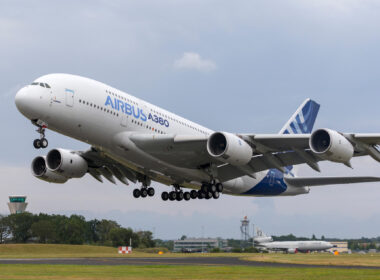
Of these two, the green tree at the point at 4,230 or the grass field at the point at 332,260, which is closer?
the grass field at the point at 332,260

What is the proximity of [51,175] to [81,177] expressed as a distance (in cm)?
260

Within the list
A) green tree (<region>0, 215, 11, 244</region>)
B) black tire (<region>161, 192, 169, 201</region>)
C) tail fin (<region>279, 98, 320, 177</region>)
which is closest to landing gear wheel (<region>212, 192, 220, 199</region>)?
black tire (<region>161, 192, 169, 201</region>)

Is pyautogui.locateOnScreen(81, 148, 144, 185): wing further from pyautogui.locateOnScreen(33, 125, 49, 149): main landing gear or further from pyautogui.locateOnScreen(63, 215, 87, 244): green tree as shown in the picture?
pyautogui.locateOnScreen(63, 215, 87, 244): green tree

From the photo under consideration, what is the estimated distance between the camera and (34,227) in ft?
370

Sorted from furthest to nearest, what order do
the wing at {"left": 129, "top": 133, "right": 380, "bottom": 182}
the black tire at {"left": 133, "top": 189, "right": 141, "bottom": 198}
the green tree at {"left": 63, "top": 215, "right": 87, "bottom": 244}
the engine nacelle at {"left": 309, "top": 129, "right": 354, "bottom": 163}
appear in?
1. the green tree at {"left": 63, "top": 215, "right": 87, "bottom": 244}
2. the black tire at {"left": 133, "top": 189, "right": 141, "bottom": 198}
3. the wing at {"left": 129, "top": 133, "right": 380, "bottom": 182}
4. the engine nacelle at {"left": 309, "top": 129, "right": 354, "bottom": 163}

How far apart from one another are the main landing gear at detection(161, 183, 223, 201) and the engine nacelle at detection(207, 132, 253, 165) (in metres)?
6.04

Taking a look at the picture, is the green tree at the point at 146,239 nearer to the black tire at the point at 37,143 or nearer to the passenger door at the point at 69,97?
the black tire at the point at 37,143

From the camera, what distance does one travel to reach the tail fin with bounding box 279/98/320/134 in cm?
5159

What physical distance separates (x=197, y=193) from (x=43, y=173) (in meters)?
12.0

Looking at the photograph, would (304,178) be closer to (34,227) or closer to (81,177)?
(81,177)

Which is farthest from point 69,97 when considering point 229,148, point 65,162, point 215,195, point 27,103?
point 215,195

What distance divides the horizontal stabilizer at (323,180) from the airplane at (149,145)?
0.27 feet

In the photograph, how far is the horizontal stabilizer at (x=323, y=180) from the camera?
4219 centimetres

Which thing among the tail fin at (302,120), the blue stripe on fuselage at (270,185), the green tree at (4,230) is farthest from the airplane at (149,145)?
the green tree at (4,230)
